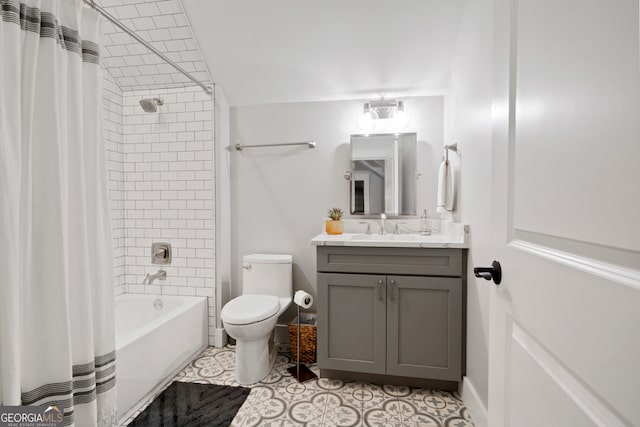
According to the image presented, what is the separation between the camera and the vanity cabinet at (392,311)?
6.02ft

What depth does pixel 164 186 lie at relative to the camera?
2.60 m

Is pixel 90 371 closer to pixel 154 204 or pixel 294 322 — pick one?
pixel 294 322

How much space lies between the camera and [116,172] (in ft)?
8.44

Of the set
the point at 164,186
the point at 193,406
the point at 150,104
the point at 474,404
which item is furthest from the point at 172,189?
the point at 474,404

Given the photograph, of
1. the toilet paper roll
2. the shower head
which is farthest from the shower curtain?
the shower head

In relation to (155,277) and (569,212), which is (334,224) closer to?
(155,277)

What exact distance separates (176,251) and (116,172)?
0.85 m

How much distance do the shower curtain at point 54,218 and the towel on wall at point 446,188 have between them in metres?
1.91

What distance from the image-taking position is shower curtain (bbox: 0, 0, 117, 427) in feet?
2.84

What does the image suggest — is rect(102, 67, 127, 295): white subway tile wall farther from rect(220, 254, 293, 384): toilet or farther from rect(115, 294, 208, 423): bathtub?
rect(220, 254, 293, 384): toilet

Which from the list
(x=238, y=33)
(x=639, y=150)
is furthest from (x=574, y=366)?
(x=238, y=33)

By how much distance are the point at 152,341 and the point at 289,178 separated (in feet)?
5.03

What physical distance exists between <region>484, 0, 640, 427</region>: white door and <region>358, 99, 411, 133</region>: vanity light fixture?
1589 millimetres

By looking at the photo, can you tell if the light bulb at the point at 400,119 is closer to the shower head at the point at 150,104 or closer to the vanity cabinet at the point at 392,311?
the vanity cabinet at the point at 392,311
